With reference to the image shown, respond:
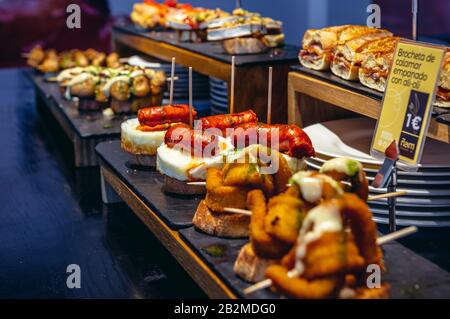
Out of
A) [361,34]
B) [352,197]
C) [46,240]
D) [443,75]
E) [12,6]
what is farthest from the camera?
[12,6]

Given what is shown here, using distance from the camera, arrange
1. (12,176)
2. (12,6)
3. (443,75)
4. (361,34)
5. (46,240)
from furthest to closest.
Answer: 1. (12,6)
2. (12,176)
3. (361,34)
4. (46,240)
5. (443,75)

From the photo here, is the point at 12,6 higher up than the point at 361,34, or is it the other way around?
the point at 361,34

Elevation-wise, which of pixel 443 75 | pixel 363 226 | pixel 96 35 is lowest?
pixel 96 35

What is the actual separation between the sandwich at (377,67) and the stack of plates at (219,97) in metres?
1.91

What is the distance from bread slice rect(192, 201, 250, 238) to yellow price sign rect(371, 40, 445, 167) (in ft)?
1.76

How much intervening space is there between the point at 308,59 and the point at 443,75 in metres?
0.95

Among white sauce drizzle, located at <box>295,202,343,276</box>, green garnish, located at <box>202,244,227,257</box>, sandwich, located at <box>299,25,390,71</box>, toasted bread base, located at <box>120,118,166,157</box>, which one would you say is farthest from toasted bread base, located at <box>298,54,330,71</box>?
white sauce drizzle, located at <box>295,202,343,276</box>

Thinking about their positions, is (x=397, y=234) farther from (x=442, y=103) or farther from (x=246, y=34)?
(x=246, y=34)

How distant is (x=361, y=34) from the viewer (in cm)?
306

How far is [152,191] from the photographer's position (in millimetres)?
2754

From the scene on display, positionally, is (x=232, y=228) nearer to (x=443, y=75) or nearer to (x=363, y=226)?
(x=363, y=226)

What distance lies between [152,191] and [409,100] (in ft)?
3.54

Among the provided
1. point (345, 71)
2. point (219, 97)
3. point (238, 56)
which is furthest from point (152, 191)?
point (219, 97)
